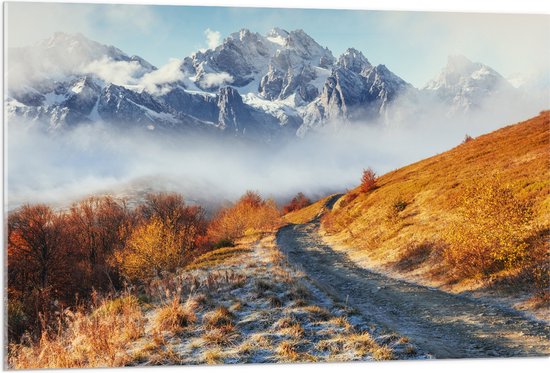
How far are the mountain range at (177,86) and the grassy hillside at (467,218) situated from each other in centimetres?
445

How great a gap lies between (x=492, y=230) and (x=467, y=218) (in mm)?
1195

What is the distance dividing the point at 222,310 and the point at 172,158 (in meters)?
12.9

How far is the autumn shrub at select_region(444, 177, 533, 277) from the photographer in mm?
13328

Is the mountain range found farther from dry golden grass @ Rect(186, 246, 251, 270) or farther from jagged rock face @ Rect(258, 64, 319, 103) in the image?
dry golden grass @ Rect(186, 246, 251, 270)

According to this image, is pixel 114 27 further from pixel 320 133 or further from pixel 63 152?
pixel 320 133

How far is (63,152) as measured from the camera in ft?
51.0

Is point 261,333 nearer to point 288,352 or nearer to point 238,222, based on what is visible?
point 288,352

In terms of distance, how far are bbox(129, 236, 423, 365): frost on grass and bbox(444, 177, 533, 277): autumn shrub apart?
5.99 meters

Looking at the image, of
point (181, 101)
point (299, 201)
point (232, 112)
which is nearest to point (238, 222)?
point (299, 201)

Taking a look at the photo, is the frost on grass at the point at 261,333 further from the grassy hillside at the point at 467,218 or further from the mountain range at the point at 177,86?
the mountain range at the point at 177,86

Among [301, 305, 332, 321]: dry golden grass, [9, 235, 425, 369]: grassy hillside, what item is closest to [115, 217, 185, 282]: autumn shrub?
[9, 235, 425, 369]: grassy hillside

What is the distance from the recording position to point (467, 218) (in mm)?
14797

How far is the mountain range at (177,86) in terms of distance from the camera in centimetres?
1366

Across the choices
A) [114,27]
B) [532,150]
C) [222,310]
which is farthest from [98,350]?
[532,150]
